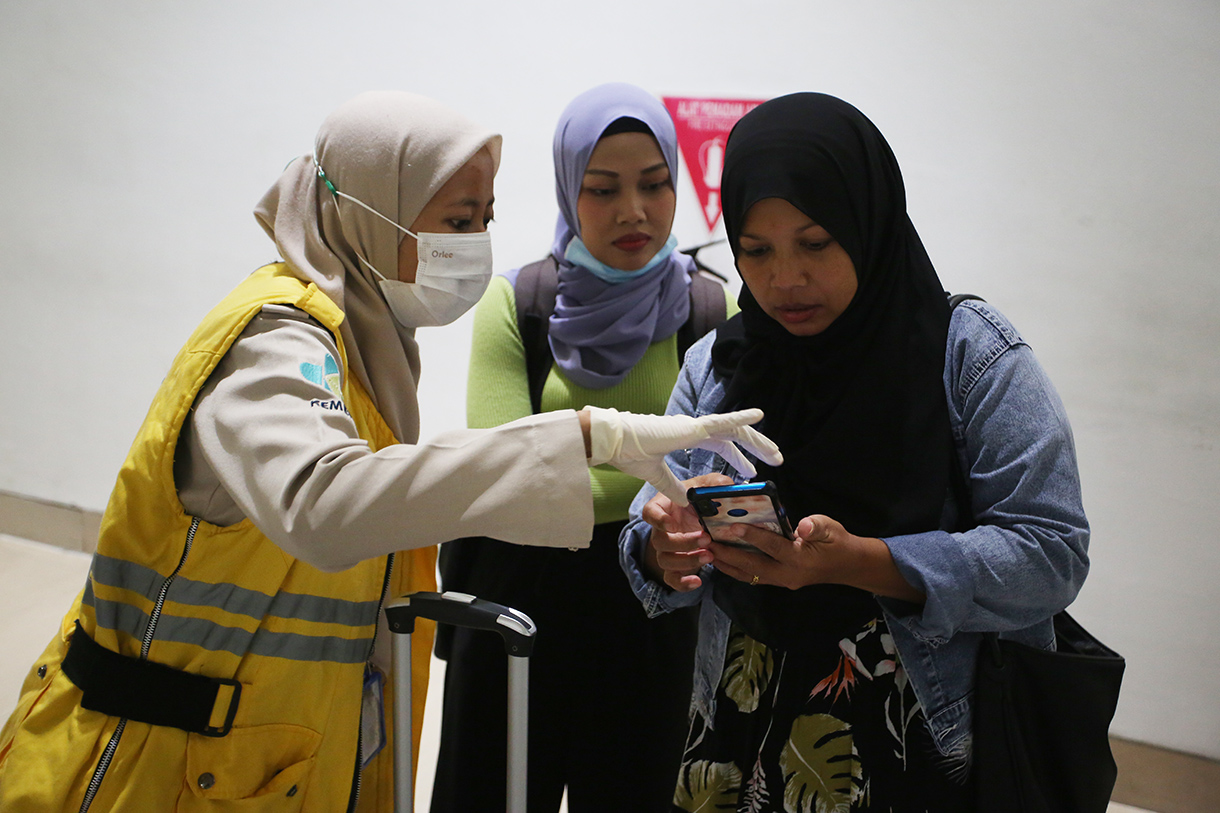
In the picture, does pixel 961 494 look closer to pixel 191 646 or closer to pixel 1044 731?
pixel 1044 731

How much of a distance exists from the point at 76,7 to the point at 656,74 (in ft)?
7.78

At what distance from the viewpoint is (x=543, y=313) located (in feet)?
6.00

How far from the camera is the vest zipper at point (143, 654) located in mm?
999

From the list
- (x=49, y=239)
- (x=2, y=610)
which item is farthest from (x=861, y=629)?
(x=49, y=239)

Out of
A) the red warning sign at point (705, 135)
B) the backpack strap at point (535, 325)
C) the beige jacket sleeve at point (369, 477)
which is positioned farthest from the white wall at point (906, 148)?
the beige jacket sleeve at point (369, 477)

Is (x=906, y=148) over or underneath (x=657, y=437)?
over

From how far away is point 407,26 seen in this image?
9.61ft

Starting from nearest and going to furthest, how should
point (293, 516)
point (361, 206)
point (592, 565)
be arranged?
point (293, 516) < point (361, 206) < point (592, 565)

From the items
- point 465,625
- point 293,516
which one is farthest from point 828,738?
point 293,516

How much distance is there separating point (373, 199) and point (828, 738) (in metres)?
1.00

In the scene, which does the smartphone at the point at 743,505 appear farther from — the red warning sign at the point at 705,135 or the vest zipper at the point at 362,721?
the red warning sign at the point at 705,135

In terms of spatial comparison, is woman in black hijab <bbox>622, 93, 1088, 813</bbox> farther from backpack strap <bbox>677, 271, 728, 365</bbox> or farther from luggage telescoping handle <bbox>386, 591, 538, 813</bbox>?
backpack strap <bbox>677, 271, 728, 365</bbox>

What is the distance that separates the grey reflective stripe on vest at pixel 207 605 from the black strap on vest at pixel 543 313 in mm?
805

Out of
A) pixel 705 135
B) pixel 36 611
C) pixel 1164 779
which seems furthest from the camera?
pixel 36 611
